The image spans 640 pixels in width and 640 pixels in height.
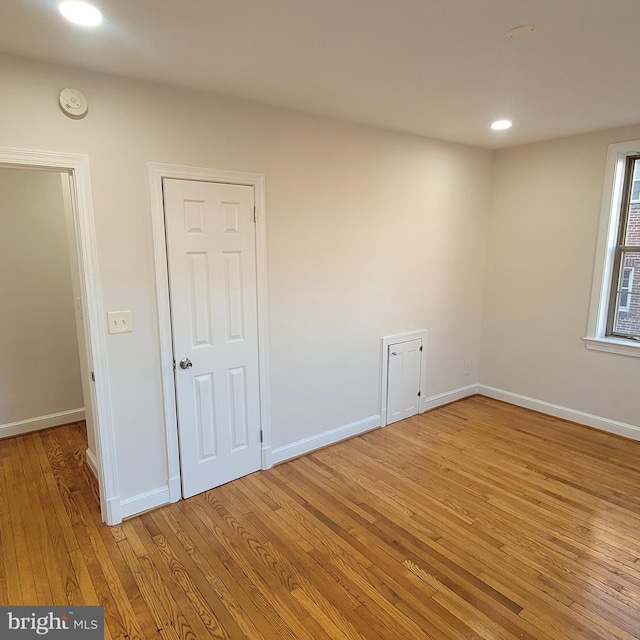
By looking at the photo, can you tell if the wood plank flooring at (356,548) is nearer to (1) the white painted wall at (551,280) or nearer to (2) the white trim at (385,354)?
(2) the white trim at (385,354)

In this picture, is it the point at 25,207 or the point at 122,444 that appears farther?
the point at 25,207

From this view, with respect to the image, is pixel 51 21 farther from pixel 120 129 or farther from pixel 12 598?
pixel 12 598

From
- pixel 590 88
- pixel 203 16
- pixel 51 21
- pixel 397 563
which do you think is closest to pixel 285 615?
pixel 397 563

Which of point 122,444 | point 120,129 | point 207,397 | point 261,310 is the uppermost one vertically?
point 120,129

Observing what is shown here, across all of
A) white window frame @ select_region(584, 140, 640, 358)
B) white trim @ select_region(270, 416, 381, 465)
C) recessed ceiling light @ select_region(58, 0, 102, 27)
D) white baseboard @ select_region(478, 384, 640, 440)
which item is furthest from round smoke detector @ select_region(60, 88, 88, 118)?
white baseboard @ select_region(478, 384, 640, 440)

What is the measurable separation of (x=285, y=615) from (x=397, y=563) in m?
0.65

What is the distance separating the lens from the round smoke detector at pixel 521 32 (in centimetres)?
176

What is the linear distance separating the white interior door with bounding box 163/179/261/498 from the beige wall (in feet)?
6.41

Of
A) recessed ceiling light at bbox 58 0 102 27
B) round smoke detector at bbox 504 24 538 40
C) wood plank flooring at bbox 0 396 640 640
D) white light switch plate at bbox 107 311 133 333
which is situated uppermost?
round smoke detector at bbox 504 24 538 40

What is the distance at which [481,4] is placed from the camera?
5.21ft

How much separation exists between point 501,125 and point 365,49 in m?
1.87

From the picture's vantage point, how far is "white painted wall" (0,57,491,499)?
2324mm

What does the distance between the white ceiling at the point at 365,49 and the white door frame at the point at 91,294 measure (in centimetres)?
48

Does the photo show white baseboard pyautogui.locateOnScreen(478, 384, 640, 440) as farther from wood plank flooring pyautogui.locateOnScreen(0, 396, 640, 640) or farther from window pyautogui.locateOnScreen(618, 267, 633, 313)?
window pyautogui.locateOnScreen(618, 267, 633, 313)
